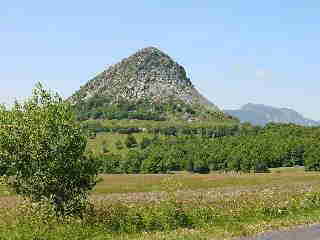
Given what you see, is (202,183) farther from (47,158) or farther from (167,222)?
(47,158)

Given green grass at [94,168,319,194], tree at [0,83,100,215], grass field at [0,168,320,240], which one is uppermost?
tree at [0,83,100,215]

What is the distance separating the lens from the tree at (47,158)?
28156mm

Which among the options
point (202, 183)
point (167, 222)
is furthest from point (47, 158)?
point (202, 183)

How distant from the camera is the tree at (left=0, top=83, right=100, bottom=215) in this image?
2816 cm

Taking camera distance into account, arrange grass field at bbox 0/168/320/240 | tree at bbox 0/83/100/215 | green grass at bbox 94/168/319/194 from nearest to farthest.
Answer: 1. grass field at bbox 0/168/320/240
2. tree at bbox 0/83/100/215
3. green grass at bbox 94/168/319/194

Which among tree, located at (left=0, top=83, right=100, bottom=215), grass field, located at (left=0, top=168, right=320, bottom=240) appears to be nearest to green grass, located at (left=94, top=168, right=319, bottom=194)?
grass field, located at (left=0, top=168, right=320, bottom=240)

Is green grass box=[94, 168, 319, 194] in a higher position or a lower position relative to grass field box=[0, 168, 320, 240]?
lower

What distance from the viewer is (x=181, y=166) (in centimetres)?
19088

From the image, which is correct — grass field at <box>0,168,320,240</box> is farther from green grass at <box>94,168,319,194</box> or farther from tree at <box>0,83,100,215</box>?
green grass at <box>94,168,319,194</box>

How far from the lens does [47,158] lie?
2834 centimetres

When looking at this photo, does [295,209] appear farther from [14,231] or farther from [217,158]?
[217,158]

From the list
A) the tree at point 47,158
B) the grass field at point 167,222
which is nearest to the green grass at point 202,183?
the grass field at point 167,222

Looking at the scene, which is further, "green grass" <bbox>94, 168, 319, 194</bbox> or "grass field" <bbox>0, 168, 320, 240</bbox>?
"green grass" <bbox>94, 168, 319, 194</bbox>

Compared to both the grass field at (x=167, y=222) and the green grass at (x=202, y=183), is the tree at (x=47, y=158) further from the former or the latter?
the green grass at (x=202, y=183)
